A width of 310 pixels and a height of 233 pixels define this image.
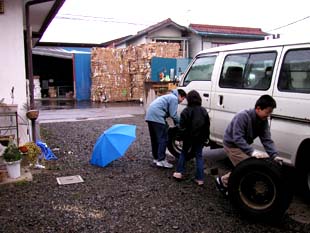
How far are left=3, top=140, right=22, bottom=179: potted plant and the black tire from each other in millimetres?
3285

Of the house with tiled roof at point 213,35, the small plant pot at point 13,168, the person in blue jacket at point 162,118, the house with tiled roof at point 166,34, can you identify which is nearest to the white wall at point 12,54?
the small plant pot at point 13,168

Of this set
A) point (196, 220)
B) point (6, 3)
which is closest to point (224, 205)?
point (196, 220)

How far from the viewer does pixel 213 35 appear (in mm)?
22078

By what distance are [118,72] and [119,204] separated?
16.5m

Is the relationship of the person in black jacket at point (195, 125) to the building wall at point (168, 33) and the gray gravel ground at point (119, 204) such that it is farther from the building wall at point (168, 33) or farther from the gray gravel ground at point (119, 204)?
the building wall at point (168, 33)

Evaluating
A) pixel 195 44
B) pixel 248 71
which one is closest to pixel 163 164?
pixel 248 71

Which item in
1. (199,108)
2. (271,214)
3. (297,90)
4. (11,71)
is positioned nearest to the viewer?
(271,214)

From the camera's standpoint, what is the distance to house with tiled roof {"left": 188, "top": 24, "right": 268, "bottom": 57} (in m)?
22.0

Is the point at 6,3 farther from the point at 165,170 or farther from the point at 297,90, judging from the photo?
the point at 297,90

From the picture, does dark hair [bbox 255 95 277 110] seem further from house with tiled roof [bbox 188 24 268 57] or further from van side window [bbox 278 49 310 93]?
house with tiled roof [bbox 188 24 268 57]

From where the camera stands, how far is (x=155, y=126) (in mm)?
6145

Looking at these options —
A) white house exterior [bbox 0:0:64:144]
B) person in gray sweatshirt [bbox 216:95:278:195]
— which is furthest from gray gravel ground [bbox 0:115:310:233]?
white house exterior [bbox 0:0:64:144]

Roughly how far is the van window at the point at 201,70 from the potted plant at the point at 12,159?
3.42 meters

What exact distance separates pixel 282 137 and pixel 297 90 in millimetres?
655
